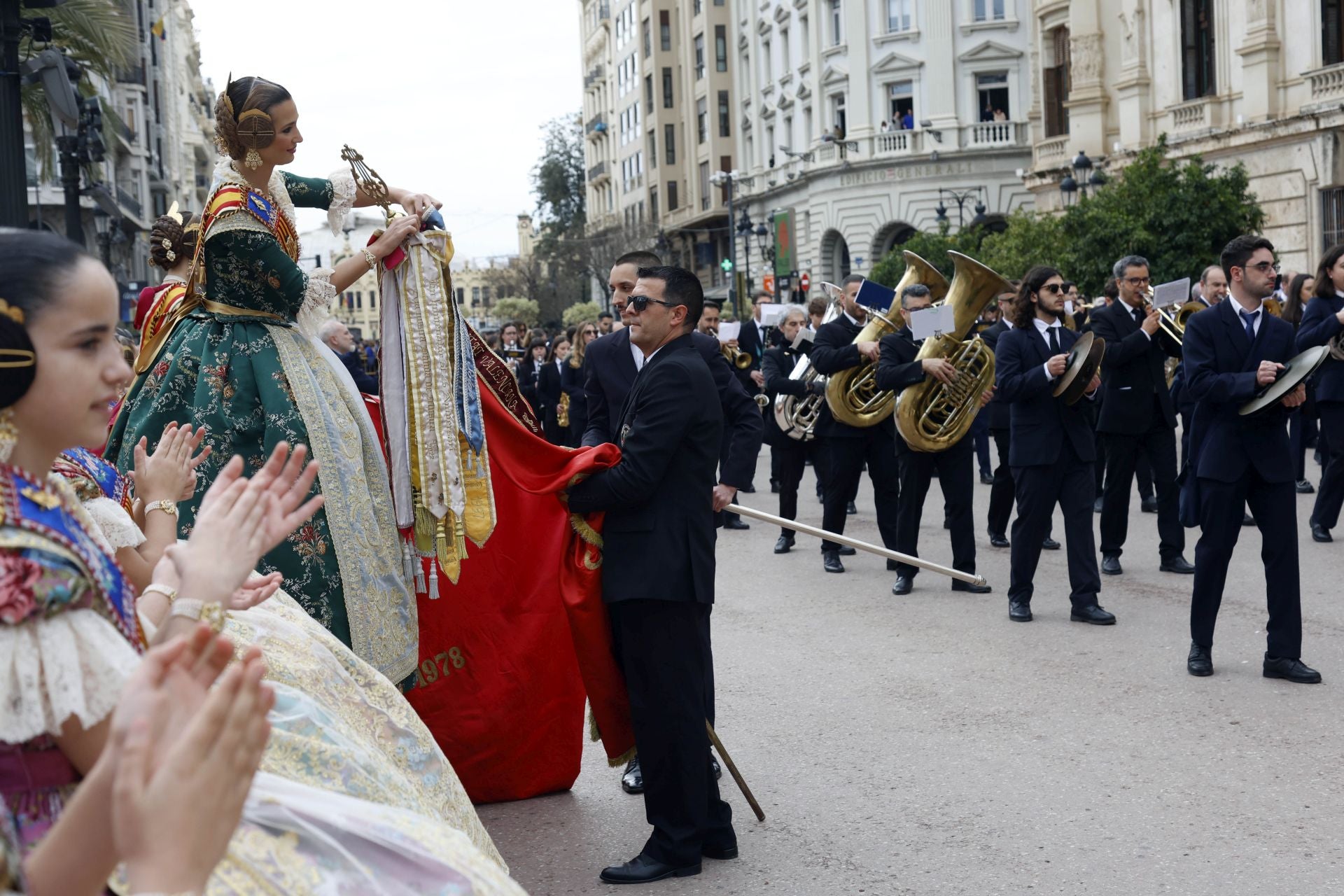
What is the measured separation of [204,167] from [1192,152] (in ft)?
272

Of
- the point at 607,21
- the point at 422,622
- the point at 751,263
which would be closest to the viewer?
the point at 422,622

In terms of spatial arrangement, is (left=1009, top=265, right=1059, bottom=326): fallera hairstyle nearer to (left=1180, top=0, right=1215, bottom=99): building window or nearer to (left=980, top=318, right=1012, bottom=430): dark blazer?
(left=980, top=318, right=1012, bottom=430): dark blazer

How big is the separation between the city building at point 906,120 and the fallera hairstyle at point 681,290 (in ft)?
136

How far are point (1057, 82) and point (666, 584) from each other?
3760cm

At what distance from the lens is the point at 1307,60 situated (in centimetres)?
2666

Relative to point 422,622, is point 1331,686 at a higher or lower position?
lower

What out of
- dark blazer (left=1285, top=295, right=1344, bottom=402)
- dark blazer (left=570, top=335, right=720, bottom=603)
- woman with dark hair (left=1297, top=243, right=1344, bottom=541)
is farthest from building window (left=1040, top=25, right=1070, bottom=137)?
dark blazer (left=570, top=335, right=720, bottom=603)

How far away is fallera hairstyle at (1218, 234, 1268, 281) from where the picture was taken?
265 inches

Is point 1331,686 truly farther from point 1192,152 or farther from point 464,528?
point 1192,152

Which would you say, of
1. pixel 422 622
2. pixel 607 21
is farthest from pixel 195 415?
pixel 607 21

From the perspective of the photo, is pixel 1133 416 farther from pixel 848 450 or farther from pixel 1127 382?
pixel 848 450

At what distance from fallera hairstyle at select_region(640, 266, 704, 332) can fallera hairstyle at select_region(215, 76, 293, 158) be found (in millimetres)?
1326

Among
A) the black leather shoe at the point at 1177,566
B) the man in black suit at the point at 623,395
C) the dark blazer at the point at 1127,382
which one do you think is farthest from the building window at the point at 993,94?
the man in black suit at the point at 623,395

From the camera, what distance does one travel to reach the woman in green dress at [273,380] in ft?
14.0
